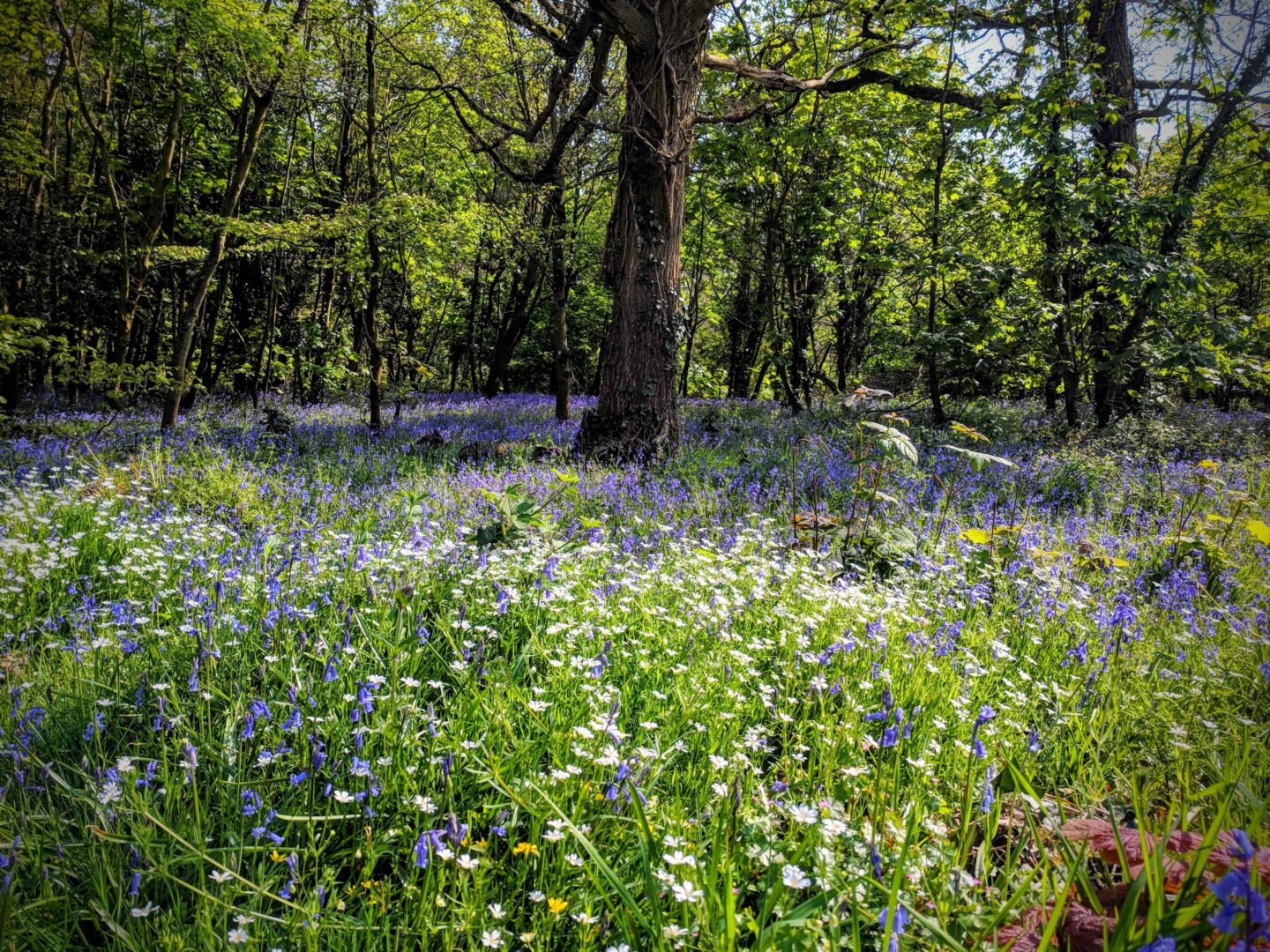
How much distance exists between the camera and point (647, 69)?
7.55 m

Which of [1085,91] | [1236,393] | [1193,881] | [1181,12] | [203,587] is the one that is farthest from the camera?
[1236,393]

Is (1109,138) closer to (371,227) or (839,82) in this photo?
(839,82)

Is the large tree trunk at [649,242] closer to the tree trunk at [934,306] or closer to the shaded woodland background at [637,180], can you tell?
the shaded woodland background at [637,180]

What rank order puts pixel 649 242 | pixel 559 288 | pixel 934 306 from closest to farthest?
1. pixel 649 242
2. pixel 934 306
3. pixel 559 288

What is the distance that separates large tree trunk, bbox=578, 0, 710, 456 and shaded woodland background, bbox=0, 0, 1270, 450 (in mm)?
35

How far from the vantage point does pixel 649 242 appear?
773 cm

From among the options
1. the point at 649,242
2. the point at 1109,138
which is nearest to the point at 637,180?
the point at 649,242

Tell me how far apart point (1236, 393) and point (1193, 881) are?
34490 millimetres

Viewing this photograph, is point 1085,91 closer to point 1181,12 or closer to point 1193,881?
point 1181,12

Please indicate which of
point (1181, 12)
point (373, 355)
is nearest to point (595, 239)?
point (373, 355)

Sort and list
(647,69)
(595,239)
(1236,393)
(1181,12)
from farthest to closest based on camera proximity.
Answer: (1236,393) → (595,239) → (1181,12) → (647,69)

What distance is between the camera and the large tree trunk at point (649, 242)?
24.6ft

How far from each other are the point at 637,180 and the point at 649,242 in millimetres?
801

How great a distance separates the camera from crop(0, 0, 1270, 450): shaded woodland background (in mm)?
7797
